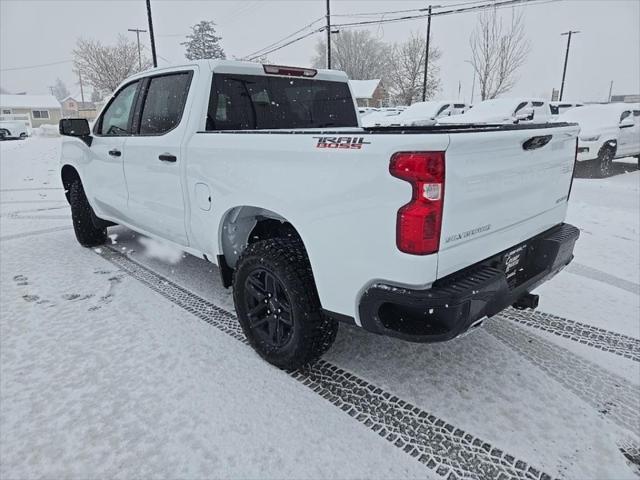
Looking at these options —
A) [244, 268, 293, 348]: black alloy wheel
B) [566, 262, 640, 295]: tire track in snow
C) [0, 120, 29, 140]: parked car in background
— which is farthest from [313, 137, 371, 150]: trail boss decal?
[0, 120, 29, 140]: parked car in background

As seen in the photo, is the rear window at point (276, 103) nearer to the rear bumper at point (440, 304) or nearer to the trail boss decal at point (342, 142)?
the trail boss decal at point (342, 142)

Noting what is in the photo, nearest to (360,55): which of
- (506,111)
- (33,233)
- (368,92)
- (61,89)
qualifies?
(368,92)

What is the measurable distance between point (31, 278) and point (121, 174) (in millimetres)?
1420

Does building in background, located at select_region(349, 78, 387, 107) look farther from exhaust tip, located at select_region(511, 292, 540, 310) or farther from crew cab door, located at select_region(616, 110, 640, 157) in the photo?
exhaust tip, located at select_region(511, 292, 540, 310)

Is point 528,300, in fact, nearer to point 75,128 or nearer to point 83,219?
point 75,128

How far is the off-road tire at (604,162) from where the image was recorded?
10.8 m

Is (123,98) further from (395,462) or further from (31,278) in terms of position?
(395,462)

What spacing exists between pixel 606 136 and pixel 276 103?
34.4ft

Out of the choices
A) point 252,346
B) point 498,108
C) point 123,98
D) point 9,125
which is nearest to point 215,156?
point 252,346

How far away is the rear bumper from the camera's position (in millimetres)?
1942

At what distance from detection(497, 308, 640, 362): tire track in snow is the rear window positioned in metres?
2.28

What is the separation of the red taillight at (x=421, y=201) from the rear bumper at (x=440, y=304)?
0.66ft

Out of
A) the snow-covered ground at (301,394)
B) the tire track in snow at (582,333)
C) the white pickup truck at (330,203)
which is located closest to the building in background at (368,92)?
the white pickup truck at (330,203)

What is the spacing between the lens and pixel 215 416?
2.34m
